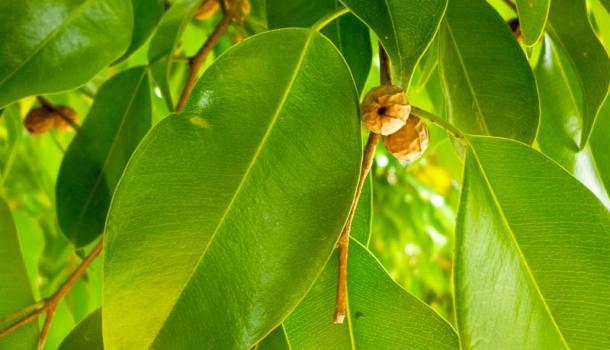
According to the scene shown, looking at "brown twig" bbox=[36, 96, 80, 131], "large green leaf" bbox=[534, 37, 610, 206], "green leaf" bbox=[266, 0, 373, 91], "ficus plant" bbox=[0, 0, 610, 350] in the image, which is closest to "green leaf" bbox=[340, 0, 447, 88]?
"ficus plant" bbox=[0, 0, 610, 350]

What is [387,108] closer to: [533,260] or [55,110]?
[533,260]

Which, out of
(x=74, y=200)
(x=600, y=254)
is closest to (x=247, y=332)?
(x=600, y=254)

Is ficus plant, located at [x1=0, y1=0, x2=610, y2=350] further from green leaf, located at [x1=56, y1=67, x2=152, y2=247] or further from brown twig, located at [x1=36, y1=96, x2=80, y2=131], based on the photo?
brown twig, located at [x1=36, y1=96, x2=80, y2=131]

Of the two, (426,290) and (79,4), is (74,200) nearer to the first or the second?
(79,4)

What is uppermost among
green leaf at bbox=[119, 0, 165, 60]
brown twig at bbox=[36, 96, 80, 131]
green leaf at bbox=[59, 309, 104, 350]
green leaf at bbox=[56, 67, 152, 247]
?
green leaf at bbox=[119, 0, 165, 60]

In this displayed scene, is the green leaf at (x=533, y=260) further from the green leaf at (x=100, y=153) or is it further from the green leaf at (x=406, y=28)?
the green leaf at (x=100, y=153)

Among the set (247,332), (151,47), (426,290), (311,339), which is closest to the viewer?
(247,332)

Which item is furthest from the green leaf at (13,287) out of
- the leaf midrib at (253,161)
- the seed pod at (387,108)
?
the seed pod at (387,108)
